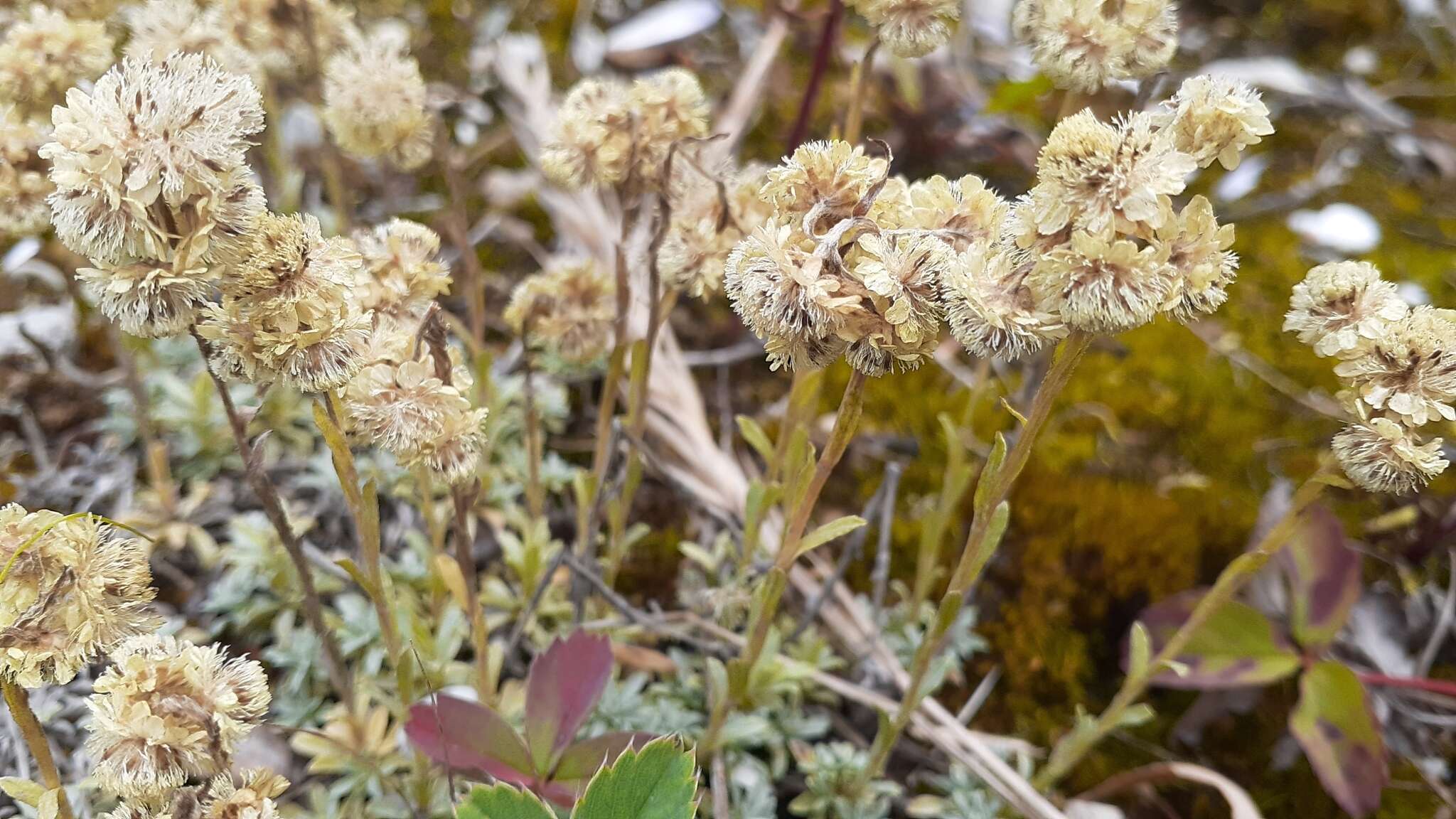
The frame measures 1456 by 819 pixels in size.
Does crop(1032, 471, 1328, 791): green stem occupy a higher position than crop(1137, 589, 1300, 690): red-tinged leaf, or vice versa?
crop(1032, 471, 1328, 791): green stem

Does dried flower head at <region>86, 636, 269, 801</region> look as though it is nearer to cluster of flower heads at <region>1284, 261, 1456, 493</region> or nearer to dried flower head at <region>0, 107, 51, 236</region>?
dried flower head at <region>0, 107, 51, 236</region>

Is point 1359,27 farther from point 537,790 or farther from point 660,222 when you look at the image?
point 537,790

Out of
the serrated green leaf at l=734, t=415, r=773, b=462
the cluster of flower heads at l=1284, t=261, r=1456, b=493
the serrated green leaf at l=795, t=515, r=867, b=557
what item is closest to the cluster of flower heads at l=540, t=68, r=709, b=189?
the serrated green leaf at l=734, t=415, r=773, b=462

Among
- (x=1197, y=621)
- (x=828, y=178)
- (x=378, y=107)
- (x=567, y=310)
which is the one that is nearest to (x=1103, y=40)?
(x=828, y=178)

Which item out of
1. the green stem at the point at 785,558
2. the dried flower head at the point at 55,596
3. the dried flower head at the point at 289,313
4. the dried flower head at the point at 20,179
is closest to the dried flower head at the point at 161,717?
the dried flower head at the point at 55,596

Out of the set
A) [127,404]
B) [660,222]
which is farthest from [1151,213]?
[127,404]

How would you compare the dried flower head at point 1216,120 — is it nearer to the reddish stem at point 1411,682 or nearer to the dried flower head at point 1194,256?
the dried flower head at point 1194,256
